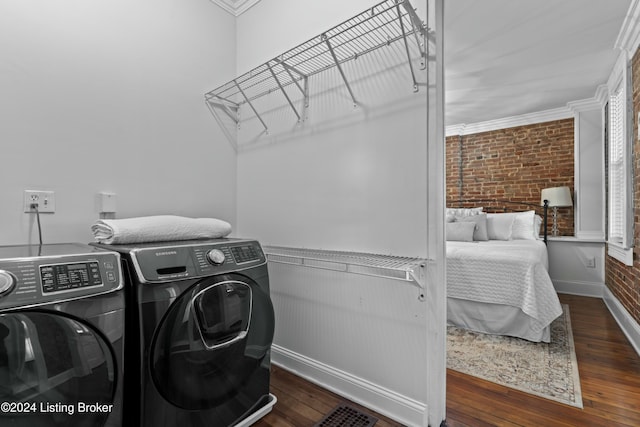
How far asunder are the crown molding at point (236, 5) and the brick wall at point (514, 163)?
391 centimetres

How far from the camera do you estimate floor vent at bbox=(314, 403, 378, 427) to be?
1445 mm

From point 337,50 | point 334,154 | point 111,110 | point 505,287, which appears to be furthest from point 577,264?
point 111,110

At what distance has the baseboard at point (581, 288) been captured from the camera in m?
3.90

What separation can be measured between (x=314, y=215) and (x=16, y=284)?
49.8 inches

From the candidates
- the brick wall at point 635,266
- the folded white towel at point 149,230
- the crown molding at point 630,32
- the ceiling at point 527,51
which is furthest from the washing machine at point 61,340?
the crown molding at point 630,32

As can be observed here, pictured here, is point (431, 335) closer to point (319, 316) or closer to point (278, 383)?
point (319, 316)

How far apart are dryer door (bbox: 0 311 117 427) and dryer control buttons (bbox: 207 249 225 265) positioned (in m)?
0.43

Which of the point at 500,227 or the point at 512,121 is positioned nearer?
the point at 500,227

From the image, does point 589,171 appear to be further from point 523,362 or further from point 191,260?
point 191,260

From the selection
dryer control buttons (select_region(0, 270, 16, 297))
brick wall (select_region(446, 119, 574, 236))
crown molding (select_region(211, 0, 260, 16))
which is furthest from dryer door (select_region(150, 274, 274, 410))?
brick wall (select_region(446, 119, 574, 236))

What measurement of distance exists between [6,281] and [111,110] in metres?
1.13

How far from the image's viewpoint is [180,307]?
1165 millimetres

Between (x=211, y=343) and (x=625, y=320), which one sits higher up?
(x=211, y=343)

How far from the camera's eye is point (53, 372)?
2.91ft
